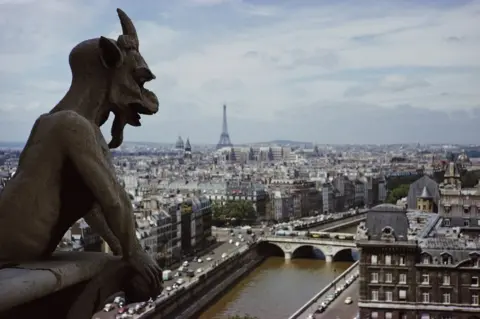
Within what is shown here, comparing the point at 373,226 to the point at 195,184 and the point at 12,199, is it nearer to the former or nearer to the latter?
the point at 12,199

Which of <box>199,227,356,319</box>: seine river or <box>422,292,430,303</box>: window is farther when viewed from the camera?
<box>199,227,356,319</box>: seine river

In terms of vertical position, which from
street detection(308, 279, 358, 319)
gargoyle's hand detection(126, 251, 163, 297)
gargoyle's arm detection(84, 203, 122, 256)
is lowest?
street detection(308, 279, 358, 319)

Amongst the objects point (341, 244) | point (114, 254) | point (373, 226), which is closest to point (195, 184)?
point (341, 244)

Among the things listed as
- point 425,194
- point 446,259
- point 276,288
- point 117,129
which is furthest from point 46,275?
point 425,194

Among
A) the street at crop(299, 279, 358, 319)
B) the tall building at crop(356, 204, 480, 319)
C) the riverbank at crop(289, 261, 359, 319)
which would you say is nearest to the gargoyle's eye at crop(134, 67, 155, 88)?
the tall building at crop(356, 204, 480, 319)

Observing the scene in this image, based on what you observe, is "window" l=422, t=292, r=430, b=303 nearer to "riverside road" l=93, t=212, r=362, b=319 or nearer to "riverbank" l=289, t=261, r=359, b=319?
"riverbank" l=289, t=261, r=359, b=319

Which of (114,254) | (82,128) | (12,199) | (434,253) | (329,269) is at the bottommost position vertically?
(329,269)

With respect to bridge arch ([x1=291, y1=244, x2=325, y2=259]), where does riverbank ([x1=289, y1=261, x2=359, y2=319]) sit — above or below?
above

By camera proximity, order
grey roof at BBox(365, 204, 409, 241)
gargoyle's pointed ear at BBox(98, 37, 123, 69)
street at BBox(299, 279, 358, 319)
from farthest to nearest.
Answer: street at BBox(299, 279, 358, 319), grey roof at BBox(365, 204, 409, 241), gargoyle's pointed ear at BBox(98, 37, 123, 69)
